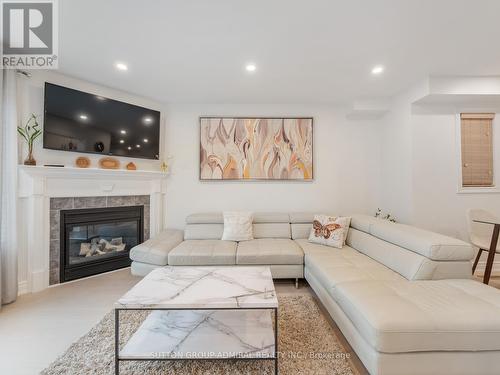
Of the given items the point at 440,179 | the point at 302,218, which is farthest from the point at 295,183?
the point at 440,179

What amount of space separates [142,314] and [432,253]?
258 centimetres

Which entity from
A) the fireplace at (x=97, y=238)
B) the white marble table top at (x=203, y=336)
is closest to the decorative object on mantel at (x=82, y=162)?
the fireplace at (x=97, y=238)

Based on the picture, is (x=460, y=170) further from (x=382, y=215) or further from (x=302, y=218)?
(x=302, y=218)

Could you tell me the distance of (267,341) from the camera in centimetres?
142

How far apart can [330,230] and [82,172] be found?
128 inches

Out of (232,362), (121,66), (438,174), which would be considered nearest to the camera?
(232,362)

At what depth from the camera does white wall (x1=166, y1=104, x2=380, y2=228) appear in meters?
3.53

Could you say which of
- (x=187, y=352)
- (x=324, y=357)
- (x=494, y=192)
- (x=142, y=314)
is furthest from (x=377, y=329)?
(x=494, y=192)

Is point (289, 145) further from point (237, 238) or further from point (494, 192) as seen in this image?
point (494, 192)

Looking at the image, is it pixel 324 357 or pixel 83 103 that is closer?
pixel 324 357

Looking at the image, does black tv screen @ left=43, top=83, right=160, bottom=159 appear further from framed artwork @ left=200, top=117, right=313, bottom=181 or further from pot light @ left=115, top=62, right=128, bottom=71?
framed artwork @ left=200, top=117, right=313, bottom=181

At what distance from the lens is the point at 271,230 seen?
3.19 meters

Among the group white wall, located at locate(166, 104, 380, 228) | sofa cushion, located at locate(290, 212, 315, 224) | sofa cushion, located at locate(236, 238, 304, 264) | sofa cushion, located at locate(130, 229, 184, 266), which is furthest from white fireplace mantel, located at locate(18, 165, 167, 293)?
sofa cushion, located at locate(290, 212, 315, 224)

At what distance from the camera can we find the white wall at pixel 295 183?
3529 mm
